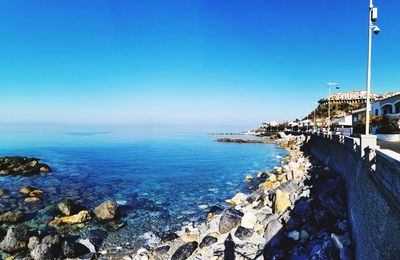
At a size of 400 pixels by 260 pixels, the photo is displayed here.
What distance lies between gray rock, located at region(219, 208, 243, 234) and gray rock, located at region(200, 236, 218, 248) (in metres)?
0.91

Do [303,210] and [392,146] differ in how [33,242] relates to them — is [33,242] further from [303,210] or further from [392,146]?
[392,146]

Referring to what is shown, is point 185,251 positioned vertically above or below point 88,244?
above

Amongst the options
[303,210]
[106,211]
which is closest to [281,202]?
[303,210]

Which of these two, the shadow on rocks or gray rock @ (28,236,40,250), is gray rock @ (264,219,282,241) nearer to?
the shadow on rocks

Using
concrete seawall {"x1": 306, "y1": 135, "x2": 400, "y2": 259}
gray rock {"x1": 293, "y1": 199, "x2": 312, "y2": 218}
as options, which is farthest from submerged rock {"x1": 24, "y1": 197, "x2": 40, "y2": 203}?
concrete seawall {"x1": 306, "y1": 135, "x2": 400, "y2": 259}

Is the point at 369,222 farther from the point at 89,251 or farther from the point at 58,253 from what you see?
the point at 58,253

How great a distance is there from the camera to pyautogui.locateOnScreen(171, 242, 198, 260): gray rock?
11.4 metres

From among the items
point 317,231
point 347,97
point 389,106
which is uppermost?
point 347,97

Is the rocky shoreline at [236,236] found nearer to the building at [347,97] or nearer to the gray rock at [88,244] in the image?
the gray rock at [88,244]

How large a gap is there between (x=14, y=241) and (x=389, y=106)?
4966 cm

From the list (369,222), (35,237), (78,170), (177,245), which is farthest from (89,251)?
(78,170)

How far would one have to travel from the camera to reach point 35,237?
12906 mm

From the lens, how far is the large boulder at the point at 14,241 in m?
12.4

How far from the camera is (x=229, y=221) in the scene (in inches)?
539
